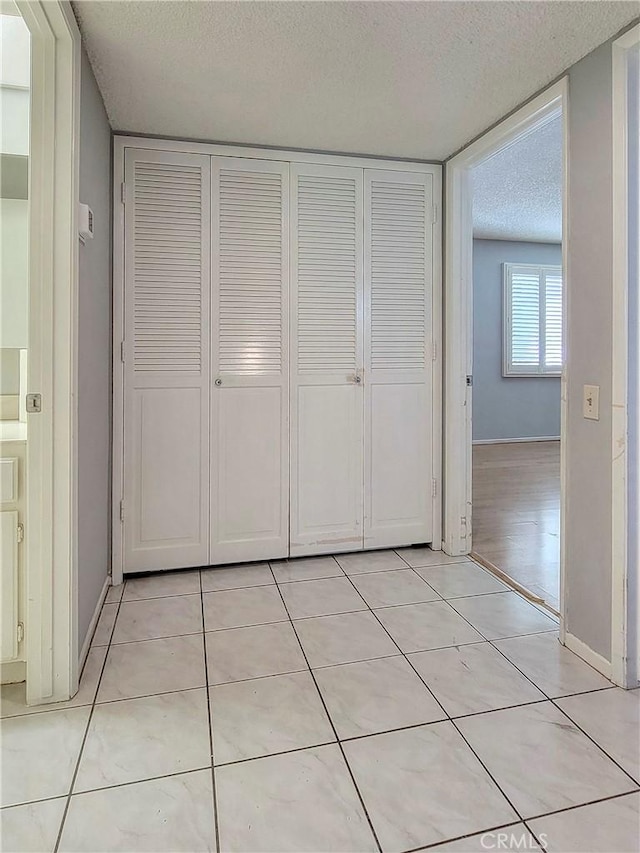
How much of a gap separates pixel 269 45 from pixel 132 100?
763 mm

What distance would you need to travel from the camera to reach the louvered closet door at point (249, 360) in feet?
9.06

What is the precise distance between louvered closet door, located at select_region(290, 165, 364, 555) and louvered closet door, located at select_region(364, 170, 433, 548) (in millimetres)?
76

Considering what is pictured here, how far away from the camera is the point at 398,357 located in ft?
10.0

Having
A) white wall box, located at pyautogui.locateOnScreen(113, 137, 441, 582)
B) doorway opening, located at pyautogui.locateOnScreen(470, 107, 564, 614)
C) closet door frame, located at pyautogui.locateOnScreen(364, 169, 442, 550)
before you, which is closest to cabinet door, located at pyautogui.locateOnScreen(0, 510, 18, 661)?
white wall box, located at pyautogui.locateOnScreen(113, 137, 441, 582)

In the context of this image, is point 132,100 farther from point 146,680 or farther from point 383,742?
point 383,742

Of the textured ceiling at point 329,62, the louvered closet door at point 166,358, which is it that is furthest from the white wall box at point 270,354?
the textured ceiling at point 329,62

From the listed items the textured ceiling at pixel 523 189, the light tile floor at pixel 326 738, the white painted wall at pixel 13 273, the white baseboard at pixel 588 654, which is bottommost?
the light tile floor at pixel 326 738

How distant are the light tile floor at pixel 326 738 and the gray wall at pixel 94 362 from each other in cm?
32

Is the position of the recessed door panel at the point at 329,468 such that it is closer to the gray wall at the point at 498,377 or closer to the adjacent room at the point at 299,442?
the adjacent room at the point at 299,442

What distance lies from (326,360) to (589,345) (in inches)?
54.9

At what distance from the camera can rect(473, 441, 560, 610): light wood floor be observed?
288 centimetres

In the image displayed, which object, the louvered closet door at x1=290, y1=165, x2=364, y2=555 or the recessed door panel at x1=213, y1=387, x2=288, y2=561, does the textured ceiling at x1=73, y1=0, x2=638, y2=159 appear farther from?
the recessed door panel at x1=213, y1=387, x2=288, y2=561

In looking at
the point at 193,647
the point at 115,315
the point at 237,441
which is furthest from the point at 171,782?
the point at 115,315

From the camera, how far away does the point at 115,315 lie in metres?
2.61
